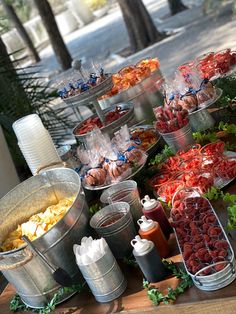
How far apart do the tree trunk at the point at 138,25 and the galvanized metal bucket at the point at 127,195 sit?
280 inches

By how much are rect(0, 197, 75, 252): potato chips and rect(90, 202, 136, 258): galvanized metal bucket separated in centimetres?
14

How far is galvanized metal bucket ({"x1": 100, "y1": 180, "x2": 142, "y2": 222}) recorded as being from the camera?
1.74 metres

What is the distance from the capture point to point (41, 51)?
17.4 metres

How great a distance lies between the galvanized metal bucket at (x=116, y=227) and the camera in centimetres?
160

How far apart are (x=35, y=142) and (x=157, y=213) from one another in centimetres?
74

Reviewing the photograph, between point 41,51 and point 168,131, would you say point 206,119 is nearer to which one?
point 168,131

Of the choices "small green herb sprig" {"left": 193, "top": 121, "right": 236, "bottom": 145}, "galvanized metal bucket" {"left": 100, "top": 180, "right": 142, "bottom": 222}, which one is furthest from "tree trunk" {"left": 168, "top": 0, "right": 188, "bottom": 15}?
"galvanized metal bucket" {"left": 100, "top": 180, "right": 142, "bottom": 222}

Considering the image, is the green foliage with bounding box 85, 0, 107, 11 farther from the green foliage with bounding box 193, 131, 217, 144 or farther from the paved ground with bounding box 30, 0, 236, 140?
the green foliage with bounding box 193, 131, 217, 144

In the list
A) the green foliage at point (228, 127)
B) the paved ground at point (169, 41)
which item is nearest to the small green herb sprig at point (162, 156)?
the green foliage at point (228, 127)

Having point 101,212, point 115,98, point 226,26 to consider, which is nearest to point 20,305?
point 101,212

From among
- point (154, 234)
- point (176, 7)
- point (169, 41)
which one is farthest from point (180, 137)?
point (176, 7)

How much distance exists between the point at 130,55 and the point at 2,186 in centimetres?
712

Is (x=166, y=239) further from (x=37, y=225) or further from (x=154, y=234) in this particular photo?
(x=37, y=225)

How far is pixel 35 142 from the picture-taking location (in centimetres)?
212
